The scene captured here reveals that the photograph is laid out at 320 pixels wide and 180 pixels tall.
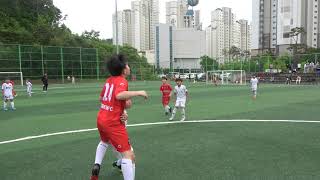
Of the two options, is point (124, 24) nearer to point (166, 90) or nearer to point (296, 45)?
point (296, 45)

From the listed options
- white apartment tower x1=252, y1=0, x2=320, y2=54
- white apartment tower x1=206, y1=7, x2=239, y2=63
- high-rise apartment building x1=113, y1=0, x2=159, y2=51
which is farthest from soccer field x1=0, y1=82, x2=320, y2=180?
white apartment tower x1=206, y1=7, x2=239, y2=63

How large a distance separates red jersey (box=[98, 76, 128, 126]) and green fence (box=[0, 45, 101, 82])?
45.0 metres

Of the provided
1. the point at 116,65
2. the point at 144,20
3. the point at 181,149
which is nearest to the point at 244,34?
the point at 144,20

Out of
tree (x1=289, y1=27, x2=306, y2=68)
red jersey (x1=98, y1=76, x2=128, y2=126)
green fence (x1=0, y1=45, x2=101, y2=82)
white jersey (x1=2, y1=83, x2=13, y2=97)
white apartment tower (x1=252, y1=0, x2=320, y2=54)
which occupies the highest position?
white apartment tower (x1=252, y1=0, x2=320, y2=54)

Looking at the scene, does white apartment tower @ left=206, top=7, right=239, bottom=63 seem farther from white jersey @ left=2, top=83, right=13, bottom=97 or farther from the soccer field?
the soccer field

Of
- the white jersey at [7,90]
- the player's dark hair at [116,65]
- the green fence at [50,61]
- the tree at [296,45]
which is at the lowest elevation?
the white jersey at [7,90]

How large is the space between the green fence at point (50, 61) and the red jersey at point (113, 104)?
148ft

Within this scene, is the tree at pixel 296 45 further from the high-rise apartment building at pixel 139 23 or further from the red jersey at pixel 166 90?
the red jersey at pixel 166 90

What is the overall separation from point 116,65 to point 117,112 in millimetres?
613

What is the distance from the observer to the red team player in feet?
16.1

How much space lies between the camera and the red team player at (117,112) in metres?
4.89

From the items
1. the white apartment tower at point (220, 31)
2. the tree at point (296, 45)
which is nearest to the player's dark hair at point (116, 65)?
the tree at point (296, 45)

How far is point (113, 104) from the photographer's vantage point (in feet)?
16.3

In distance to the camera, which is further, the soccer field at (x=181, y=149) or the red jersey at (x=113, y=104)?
the soccer field at (x=181, y=149)
